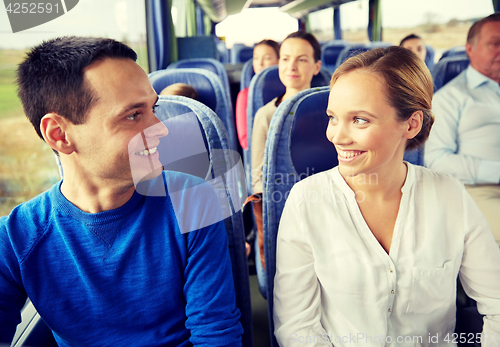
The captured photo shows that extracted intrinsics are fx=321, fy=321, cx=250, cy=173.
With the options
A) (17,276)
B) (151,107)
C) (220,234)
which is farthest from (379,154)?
(17,276)

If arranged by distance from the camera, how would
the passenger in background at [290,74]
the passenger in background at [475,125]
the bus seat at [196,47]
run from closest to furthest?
1. the passenger in background at [475,125]
2. the passenger in background at [290,74]
3. the bus seat at [196,47]

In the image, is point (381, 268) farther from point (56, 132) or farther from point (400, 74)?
point (56, 132)

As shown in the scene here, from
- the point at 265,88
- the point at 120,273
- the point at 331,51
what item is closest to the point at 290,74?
the point at 265,88

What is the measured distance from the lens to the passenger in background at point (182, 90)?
1446 millimetres

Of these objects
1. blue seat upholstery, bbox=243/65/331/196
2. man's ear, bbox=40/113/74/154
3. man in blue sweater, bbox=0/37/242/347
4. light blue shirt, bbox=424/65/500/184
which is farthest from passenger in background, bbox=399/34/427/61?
man's ear, bbox=40/113/74/154

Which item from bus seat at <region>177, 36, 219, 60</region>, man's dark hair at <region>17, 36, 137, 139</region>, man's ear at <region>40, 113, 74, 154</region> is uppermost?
bus seat at <region>177, 36, 219, 60</region>

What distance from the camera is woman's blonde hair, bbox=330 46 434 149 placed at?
73 centimetres

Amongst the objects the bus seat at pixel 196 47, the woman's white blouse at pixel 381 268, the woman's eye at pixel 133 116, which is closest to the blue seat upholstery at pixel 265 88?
the woman's white blouse at pixel 381 268

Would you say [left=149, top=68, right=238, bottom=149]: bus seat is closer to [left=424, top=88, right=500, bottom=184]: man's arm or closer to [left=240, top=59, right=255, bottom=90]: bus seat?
[left=424, top=88, right=500, bottom=184]: man's arm

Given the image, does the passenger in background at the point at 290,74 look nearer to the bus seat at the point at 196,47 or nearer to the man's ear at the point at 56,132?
the man's ear at the point at 56,132

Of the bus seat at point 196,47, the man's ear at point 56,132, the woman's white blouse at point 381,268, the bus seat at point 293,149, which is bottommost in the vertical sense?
the woman's white blouse at point 381,268

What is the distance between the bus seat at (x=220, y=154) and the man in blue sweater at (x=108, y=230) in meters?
0.07

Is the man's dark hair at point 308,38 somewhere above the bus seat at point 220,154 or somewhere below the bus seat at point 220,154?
above

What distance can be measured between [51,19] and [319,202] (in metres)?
0.86
